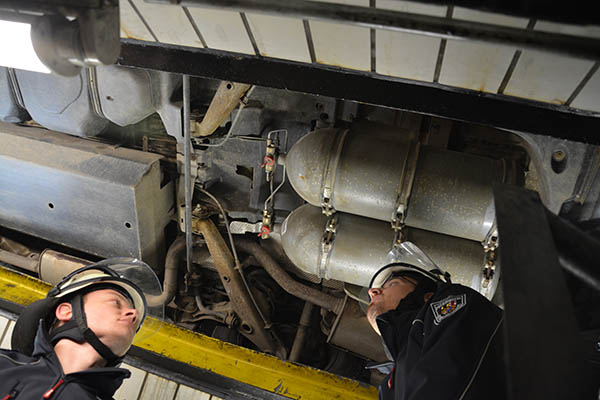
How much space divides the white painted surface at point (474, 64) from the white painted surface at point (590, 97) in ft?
0.79

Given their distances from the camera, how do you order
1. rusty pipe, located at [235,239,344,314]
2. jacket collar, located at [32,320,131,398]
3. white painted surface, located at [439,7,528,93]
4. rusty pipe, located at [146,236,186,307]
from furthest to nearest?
rusty pipe, located at [146,236,186,307] → rusty pipe, located at [235,239,344,314] → jacket collar, located at [32,320,131,398] → white painted surface, located at [439,7,528,93]

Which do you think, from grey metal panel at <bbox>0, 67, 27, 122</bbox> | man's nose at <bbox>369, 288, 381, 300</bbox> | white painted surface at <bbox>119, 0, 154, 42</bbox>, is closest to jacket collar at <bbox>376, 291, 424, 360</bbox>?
man's nose at <bbox>369, 288, 381, 300</bbox>

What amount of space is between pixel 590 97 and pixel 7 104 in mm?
3171

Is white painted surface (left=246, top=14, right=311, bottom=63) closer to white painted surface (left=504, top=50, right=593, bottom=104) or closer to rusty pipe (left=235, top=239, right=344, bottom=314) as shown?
white painted surface (left=504, top=50, right=593, bottom=104)

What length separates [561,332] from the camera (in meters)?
0.62

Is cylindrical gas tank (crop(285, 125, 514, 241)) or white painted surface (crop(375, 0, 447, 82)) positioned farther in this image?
cylindrical gas tank (crop(285, 125, 514, 241))

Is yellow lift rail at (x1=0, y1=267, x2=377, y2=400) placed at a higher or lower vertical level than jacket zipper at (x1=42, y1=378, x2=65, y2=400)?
higher

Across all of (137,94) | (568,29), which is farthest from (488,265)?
(137,94)

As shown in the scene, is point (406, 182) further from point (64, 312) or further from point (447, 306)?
point (64, 312)

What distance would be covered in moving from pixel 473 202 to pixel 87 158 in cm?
225

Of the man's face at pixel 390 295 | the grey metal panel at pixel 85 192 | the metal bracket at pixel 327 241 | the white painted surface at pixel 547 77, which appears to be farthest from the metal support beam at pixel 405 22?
the grey metal panel at pixel 85 192

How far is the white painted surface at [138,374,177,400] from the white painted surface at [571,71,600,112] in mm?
2292

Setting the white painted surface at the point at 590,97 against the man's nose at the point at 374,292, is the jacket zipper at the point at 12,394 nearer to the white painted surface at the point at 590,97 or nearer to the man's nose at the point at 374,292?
the man's nose at the point at 374,292

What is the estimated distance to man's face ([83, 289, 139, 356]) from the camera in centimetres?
190
